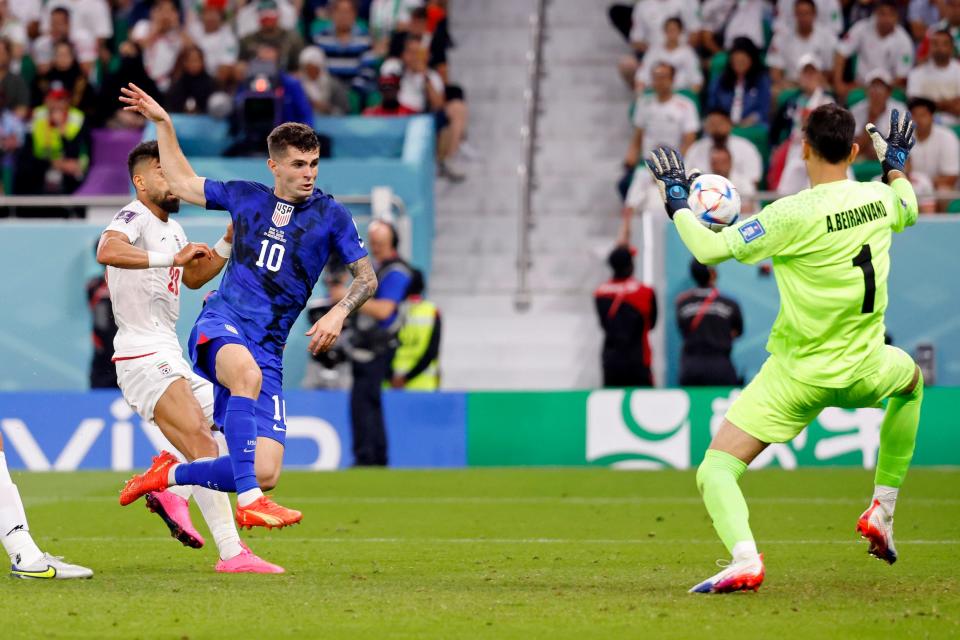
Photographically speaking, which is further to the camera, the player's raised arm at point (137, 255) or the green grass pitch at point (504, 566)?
the player's raised arm at point (137, 255)

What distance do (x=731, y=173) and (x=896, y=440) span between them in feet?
32.8

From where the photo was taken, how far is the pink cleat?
27.9 feet

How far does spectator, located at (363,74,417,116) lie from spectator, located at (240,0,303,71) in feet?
3.74

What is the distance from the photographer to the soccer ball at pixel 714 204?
781cm

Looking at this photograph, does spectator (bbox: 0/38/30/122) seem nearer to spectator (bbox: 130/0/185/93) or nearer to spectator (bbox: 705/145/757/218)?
spectator (bbox: 130/0/185/93)

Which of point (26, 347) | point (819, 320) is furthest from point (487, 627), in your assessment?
point (26, 347)

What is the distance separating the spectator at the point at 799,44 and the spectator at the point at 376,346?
5970 millimetres

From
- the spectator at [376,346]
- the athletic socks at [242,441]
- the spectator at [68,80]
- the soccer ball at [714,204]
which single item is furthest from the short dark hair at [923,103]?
the athletic socks at [242,441]

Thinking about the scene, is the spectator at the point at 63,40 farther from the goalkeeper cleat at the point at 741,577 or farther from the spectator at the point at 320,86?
the goalkeeper cleat at the point at 741,577

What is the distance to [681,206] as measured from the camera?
7.62 meters

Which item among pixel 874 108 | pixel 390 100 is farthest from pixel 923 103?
pixel 390 100

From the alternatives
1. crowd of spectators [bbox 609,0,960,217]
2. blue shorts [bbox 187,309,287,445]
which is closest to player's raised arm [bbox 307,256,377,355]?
blue shorts [bbox 187,309,287,445]

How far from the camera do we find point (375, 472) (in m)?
15.4

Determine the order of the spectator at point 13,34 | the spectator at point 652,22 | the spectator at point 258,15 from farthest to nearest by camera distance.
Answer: the spectator at point 13,34 < the spectator at point 652,22 < the spectator at point 258,15
